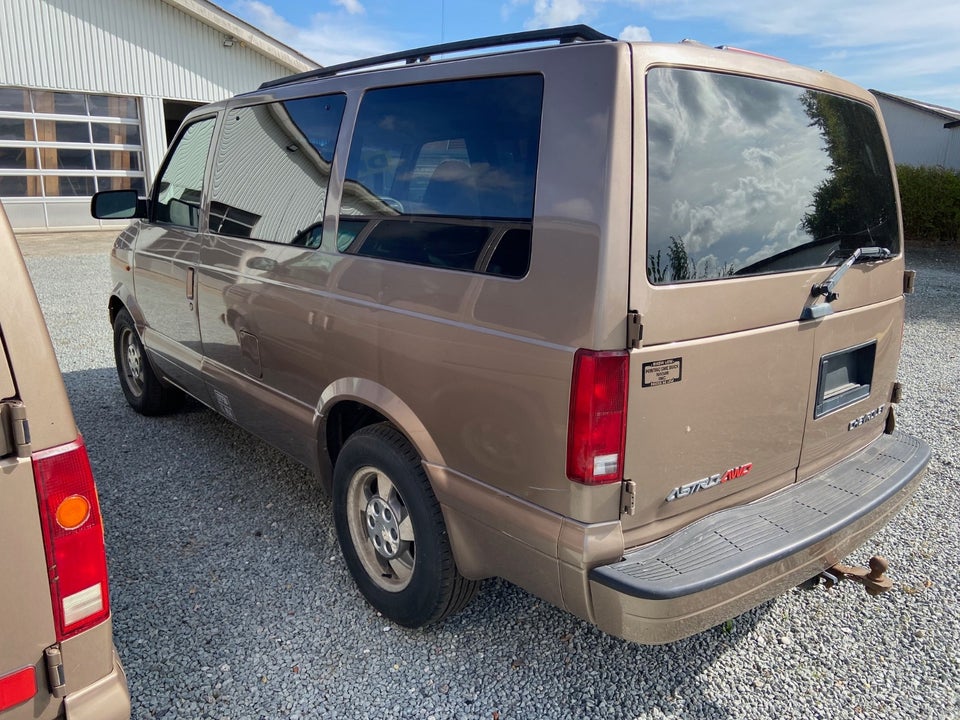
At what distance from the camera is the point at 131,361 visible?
17.3 ft

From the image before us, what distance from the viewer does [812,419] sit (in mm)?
2662

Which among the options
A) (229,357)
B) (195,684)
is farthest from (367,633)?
(229,357)

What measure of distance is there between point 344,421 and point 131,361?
9.49 ft

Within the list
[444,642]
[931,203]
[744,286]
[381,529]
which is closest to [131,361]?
[381,529]

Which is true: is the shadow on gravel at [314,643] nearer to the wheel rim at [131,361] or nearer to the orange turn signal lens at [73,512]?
the orange turn signal lens at [73,512]

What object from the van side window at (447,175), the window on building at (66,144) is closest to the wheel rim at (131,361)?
the van side window at (447,175)

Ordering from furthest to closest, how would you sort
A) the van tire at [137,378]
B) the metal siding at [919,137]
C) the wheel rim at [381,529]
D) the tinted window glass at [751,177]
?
the metal siding at [919,137] → the van tire at [137,378] → the wheel rim at [381,529] → the tinted window glass at [751,177]

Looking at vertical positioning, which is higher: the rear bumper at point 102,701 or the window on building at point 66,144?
the window on building at point 66,144

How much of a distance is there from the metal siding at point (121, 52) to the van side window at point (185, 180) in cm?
1371

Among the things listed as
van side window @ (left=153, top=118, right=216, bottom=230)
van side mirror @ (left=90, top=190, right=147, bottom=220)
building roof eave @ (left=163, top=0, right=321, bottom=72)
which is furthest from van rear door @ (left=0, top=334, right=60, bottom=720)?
building roof eave @ (left=163, top=0, right=321, bottom=72)

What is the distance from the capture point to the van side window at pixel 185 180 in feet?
13.4

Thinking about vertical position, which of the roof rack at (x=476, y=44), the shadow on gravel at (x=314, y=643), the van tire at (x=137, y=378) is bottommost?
the shadow on gravel at (x=314, y=643)

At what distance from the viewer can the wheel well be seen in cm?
310

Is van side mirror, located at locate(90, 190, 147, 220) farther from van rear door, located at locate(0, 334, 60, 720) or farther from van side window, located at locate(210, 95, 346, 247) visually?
van rear door, located at locate(0, 334, 60, 720)
